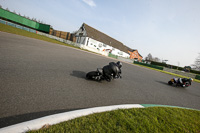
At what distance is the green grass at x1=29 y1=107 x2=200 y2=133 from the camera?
1.60 meters

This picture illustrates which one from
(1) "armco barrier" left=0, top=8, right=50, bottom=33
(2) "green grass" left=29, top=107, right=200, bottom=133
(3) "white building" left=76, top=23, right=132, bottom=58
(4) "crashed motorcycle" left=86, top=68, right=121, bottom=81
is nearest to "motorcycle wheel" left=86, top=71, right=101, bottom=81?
(4) "crashed motorcycle" left=86, top=68, right=121, bottom=81

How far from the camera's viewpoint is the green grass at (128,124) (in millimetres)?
1598

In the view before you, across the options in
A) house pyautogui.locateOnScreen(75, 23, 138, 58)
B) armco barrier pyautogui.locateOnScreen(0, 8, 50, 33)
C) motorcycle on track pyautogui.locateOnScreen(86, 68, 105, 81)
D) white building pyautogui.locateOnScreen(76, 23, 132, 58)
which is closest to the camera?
motorcycle on track pyautogui.locateOnScreen(86, 68, 105, 81)

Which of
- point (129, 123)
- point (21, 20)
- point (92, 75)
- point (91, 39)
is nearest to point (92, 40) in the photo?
point (91, 39)

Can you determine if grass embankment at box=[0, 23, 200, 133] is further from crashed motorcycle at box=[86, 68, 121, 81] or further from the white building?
the white building

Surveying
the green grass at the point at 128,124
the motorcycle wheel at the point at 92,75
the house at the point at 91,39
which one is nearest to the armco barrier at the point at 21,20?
the house at the point at 91,39

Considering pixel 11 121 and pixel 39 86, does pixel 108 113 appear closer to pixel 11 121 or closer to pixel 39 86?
pixel 11 121

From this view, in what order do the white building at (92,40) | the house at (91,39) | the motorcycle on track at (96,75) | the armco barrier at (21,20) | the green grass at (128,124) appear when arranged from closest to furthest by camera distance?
the green grass at (128,124), the motorcycle on track at (96,75), the armco barrier at (21,20), the white building at (92,40), the house at (91,39)

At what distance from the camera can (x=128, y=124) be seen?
1985 millimetres

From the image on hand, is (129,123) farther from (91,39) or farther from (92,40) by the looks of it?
(92,40)

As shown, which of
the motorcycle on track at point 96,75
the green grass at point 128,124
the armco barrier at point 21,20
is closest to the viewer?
the green grass at point 128,124

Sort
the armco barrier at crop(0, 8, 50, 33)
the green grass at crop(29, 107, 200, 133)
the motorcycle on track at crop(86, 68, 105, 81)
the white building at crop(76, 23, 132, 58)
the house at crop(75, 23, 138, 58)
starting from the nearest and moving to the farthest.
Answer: the green grass at crop(29, 107, 200, 133) → the motorcycle on track at crop(86, 68, 105, 81) → the armco barrier at crop(0, 8, 50, 33) → the white building at crop(76, 23, 132, 58) → the house at crop(75, 23, 138, 58)

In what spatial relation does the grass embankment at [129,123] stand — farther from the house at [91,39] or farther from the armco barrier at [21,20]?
the armco barrier at [21,20]

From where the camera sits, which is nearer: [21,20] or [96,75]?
[96,75]
